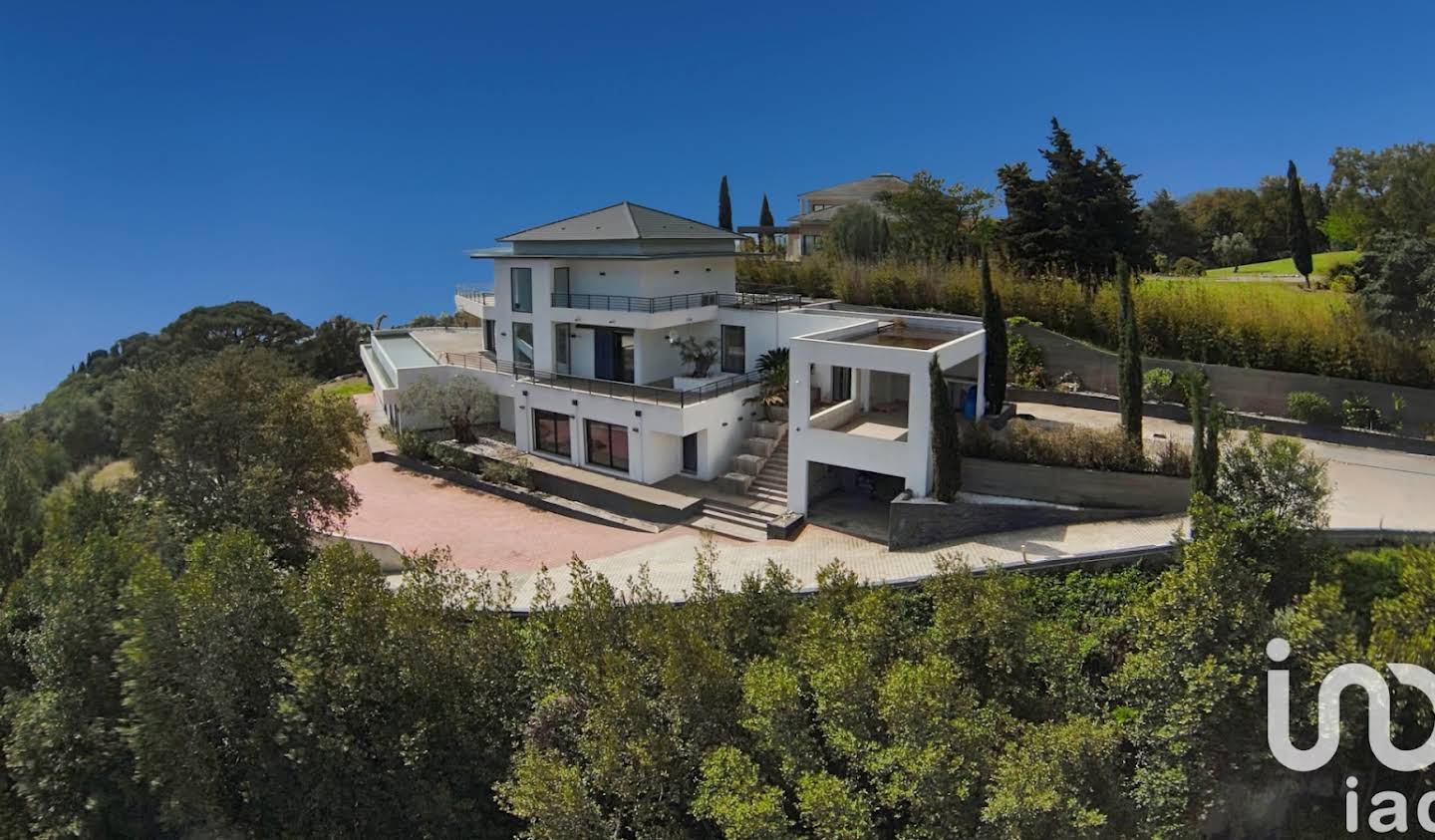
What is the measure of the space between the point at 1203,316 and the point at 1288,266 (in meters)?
24.0

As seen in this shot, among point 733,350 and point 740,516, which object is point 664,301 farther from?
point 740,516

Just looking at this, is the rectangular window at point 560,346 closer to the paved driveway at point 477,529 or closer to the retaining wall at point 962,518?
the paved driveway at point 477,529

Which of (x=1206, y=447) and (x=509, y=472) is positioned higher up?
(x=1206, y=447)

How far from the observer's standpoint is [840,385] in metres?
26.9

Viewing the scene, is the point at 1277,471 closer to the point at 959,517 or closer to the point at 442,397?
the point at 959,517

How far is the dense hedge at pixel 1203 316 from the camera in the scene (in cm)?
2211

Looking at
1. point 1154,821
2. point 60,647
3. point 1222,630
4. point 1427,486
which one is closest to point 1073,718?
point 1154,821

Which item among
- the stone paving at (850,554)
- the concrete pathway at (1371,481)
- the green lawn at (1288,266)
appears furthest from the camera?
the green lawn at (1288,266)

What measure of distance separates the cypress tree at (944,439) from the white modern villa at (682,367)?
0.50 meters

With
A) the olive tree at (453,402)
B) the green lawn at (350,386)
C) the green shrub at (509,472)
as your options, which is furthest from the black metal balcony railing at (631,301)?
Result: the green lawn at (350,386)

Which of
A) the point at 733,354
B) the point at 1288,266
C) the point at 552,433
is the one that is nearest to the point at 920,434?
the point at 733,354

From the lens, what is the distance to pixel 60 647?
1392 cm

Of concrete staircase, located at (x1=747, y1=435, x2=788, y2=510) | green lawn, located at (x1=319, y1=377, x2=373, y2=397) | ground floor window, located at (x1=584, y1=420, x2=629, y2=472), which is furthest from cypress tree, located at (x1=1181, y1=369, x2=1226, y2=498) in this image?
green lawn, located at (x1=319, y1=377, x2=373, y2=397)

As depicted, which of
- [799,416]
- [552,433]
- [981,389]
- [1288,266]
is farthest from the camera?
[1288,266]
